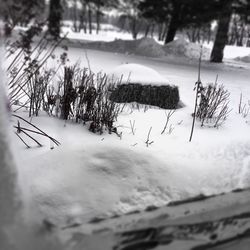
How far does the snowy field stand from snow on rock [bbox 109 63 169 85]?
126 centimetres

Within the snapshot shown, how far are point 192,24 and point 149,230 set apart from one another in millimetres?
11888

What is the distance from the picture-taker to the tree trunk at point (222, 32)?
10352 millimetres

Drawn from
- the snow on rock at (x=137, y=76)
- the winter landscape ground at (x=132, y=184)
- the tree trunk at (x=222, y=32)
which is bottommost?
the winter landscape ground at (x=132, y=184)

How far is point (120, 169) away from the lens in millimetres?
2365

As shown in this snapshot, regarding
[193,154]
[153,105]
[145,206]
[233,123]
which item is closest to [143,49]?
[153,105]

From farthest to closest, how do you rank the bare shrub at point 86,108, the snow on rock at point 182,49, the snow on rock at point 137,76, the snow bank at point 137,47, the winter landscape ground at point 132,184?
1. the snow on rock at point 182,49
2. the snow bank at point 137,47
3. the snow on rock at point 137,76
4. the bare shrub at point 86,108
5. the winter landscape ground at point 132,184

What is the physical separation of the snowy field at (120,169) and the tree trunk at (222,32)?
26.6 ft

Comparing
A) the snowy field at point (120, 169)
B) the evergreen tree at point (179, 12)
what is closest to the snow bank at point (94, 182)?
the snowy field at point (120, 169)

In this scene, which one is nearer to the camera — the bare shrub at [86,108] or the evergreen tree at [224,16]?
the bare shrub at [86,108]

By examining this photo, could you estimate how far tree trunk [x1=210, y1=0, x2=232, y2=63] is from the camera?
1035 cm

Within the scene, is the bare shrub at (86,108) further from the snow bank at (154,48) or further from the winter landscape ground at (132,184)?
the snow bank at (154,48)

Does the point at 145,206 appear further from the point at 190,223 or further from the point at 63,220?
the point at 63,220

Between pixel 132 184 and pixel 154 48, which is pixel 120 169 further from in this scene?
pixel 154 48

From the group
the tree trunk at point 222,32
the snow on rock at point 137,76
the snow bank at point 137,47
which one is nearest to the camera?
the snow on rock at point 137,76
